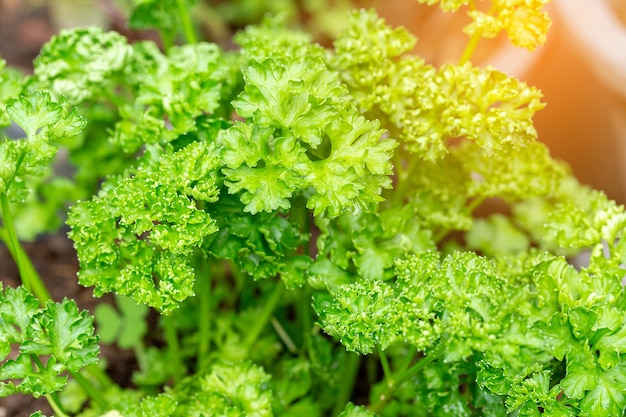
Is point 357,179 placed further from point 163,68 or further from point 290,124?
point 163,68

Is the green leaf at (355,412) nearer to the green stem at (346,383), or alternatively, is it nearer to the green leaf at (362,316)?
the green leaf at (362,316)

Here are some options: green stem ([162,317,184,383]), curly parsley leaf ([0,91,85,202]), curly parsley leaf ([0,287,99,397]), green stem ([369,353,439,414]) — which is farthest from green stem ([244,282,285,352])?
curly parsley leaf ([0,91,85,202])

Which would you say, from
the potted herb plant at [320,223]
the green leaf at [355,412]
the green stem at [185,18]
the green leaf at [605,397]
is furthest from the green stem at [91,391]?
the green leaf at [605,397]

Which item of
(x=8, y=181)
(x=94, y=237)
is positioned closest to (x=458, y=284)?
(x=94, y=237)

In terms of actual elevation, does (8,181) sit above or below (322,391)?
above

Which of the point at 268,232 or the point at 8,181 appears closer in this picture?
the point at 8,181

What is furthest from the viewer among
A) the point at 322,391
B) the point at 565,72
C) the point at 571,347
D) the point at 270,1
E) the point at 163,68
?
the point at 270,1
